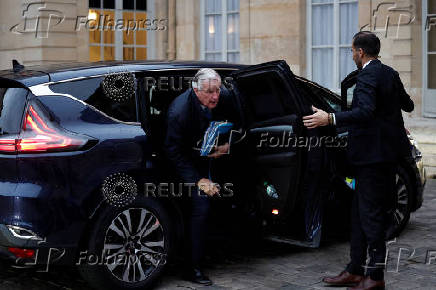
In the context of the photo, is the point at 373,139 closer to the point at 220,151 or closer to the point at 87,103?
the point at 220,151

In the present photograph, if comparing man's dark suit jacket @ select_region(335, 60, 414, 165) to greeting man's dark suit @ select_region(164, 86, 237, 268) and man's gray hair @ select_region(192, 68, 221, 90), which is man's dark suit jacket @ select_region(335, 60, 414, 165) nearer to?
man's gray hair @ select_region(192, 68, 221, 90)

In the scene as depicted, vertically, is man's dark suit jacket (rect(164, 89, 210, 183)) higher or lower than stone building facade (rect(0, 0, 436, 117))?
lower

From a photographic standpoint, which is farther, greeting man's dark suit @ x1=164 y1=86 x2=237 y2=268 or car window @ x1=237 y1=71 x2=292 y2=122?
car window @ x1=237 y1=71 x2=292 y2=122

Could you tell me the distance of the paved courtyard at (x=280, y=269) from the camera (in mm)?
6113

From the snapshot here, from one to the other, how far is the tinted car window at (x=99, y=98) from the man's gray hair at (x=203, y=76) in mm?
473

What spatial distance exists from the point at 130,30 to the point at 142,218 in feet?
45.0

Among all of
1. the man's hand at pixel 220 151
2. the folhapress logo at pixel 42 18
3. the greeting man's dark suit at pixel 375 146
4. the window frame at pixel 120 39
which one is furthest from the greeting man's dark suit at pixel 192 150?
the window frame at pixel 120 39

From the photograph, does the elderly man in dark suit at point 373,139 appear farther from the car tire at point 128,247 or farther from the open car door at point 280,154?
the car tire at point 128,247

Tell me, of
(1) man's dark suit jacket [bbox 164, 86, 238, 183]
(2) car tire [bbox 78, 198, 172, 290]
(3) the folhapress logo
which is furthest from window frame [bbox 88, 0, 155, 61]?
(2) car tire [bbox 78, 198, 172, 290]

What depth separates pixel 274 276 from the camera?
632 centimetres

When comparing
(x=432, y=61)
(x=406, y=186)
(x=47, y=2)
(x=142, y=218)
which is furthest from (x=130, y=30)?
(x=142, y=218)

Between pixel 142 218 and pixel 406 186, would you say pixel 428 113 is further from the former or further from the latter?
pixel 142 218

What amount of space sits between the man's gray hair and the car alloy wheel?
100 centimetres

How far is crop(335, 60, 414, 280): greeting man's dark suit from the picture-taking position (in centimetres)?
551
